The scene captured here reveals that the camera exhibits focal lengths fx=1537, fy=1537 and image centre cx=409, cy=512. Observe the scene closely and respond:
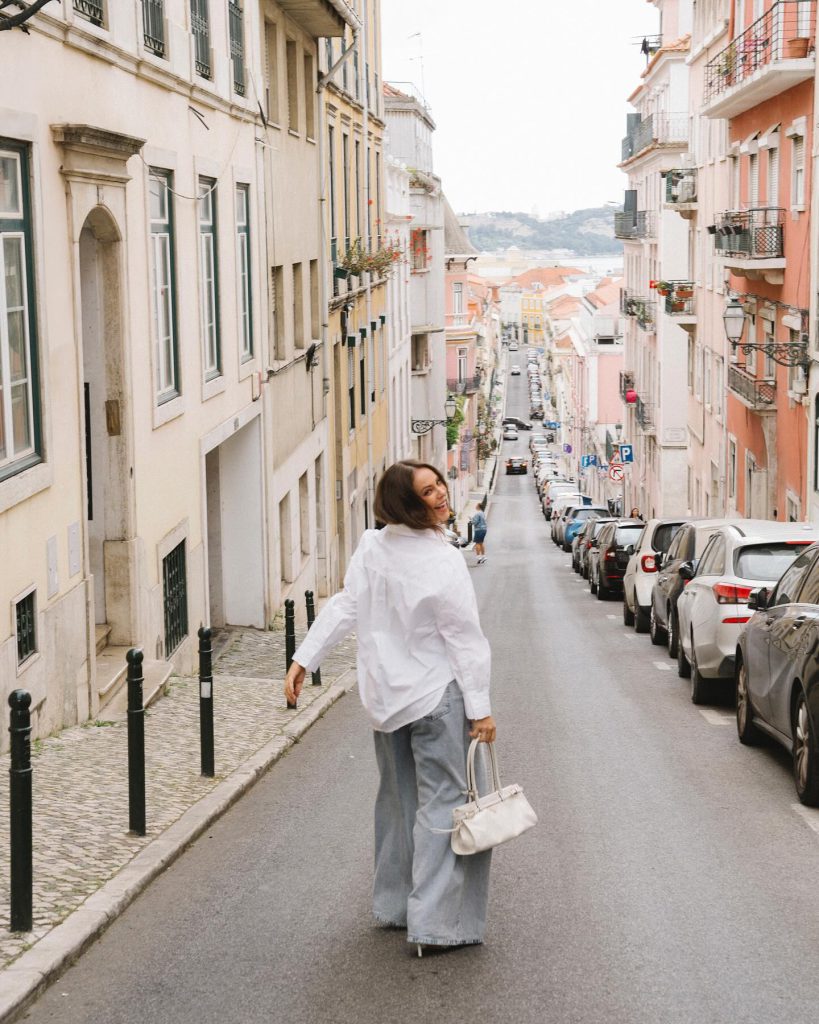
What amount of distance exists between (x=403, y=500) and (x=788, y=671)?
4193mm

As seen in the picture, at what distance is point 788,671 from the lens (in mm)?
8922

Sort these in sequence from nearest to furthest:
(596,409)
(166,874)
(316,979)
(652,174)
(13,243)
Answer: (316,979) < (166,874) < (13,243) < (652,174) < (596,409)

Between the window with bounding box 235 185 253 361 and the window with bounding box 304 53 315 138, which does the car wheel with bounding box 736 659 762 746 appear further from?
the window with bounding box 304 53 315 138

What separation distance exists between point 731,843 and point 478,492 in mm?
91574

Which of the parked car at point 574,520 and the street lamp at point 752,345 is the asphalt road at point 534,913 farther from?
the parked car at point 574,520

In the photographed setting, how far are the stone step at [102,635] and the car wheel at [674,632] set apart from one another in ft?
19.6

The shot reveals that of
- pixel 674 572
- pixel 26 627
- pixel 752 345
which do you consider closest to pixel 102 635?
pixel 26 627

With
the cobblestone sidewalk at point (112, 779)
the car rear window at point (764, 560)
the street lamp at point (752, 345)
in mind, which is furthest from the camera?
the street lamp at point (752, 345)

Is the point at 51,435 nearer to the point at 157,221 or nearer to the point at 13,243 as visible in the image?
the point at 13,243

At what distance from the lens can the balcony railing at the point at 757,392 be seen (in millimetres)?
30578

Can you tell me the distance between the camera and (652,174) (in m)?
57.2

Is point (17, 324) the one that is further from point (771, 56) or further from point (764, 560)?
point (771, 56)

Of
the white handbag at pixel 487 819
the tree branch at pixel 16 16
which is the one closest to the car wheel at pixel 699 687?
the tree branch at pixel 16 16

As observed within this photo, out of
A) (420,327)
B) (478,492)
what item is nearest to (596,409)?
(478,492)
